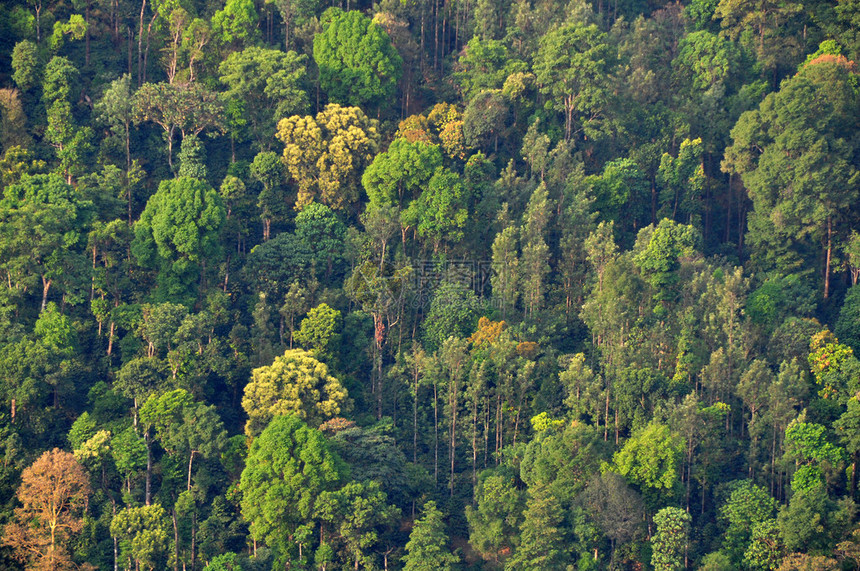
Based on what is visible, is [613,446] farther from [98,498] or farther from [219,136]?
[219,136]

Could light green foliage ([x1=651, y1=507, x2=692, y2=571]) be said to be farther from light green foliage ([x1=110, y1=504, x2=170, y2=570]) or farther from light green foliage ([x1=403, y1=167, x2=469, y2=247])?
light green foliage ([x1=110, y1=504, x2=170, y2=570])

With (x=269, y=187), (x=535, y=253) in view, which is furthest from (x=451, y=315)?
(x=269, y=187)

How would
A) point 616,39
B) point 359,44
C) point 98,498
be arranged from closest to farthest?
point 98,498
point 359,44
point 616,39

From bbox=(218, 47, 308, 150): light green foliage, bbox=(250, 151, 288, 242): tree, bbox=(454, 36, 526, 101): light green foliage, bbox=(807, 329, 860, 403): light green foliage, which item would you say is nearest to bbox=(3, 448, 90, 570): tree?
bbox=(250, 151, 288, 242): tree

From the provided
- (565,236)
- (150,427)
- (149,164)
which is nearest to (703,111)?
(565,236)

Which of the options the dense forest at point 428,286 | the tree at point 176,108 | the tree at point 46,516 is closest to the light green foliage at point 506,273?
the dense forest at point 428,286

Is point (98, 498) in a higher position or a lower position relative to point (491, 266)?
lower
